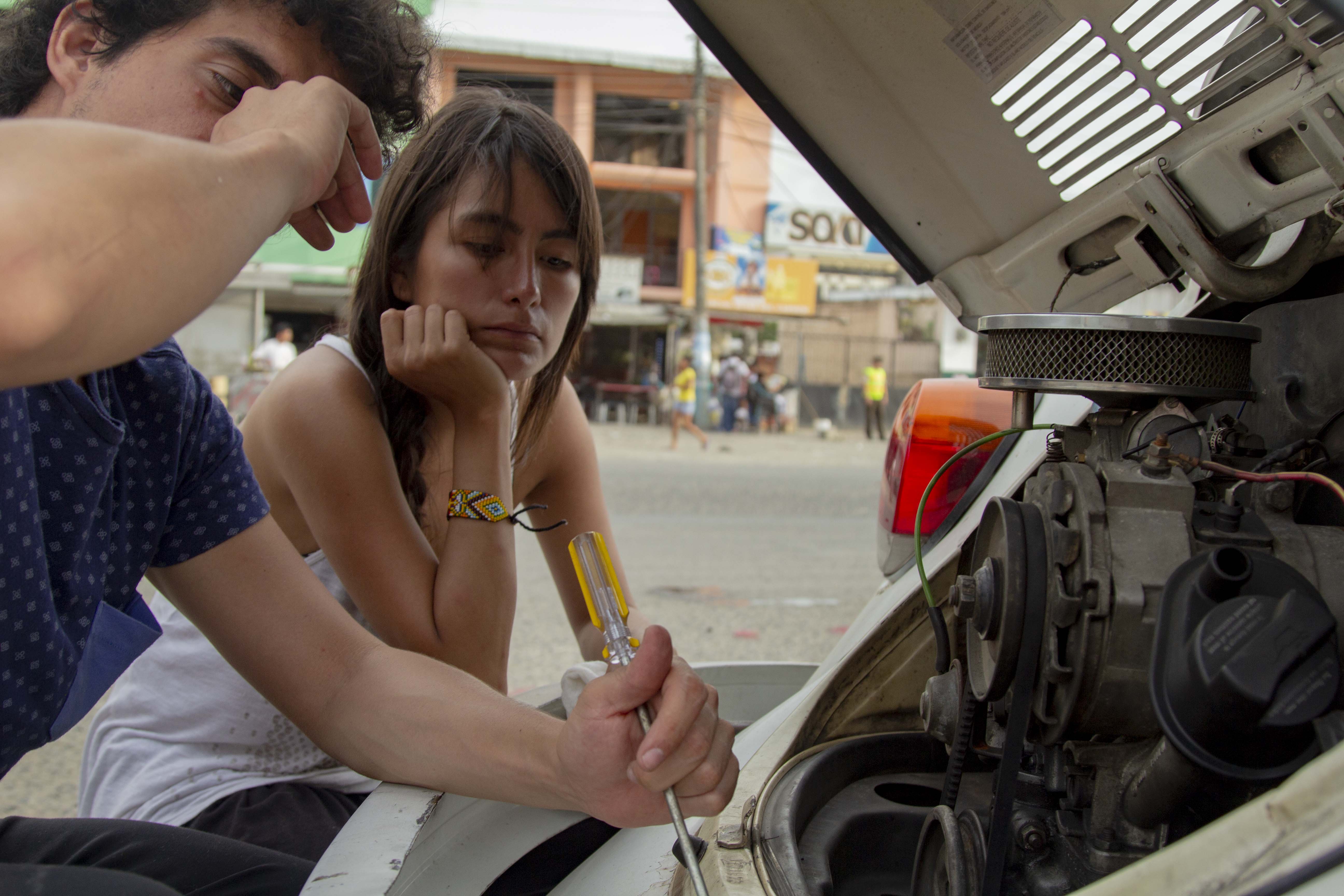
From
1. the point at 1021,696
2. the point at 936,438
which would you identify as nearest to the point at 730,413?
the point at 936,438

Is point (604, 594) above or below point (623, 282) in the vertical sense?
above

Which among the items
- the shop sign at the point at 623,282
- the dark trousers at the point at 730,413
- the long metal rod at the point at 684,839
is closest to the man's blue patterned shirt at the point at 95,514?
the long metal rod at the point at 684,839

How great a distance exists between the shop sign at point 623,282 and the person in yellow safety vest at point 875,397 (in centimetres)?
555

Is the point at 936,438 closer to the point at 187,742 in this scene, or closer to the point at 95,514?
the point at 95,514

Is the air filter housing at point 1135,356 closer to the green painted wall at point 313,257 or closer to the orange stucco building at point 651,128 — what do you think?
the green painted wall at point 313,257

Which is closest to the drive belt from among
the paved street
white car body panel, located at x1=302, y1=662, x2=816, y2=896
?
white car body panel, located at x1=302, y1=662, x2=816, y2=896

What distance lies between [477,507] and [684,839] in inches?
37.2

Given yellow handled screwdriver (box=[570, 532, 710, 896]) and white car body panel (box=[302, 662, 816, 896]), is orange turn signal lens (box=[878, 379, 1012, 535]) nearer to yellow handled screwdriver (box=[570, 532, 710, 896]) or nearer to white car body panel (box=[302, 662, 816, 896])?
white car body panel (box=[302, 662, 816, 896])

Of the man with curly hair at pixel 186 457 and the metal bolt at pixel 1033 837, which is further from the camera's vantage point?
the metal bolt at pixel 1033 837

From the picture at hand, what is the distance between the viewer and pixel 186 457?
4.18ft

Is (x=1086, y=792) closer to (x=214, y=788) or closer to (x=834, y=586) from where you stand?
(x=214, y=788)

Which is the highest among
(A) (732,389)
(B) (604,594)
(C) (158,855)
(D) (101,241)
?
(D) (101,241)

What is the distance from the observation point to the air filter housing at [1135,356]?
35.4 inches

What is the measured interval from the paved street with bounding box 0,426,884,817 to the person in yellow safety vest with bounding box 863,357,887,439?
22.5 feet
